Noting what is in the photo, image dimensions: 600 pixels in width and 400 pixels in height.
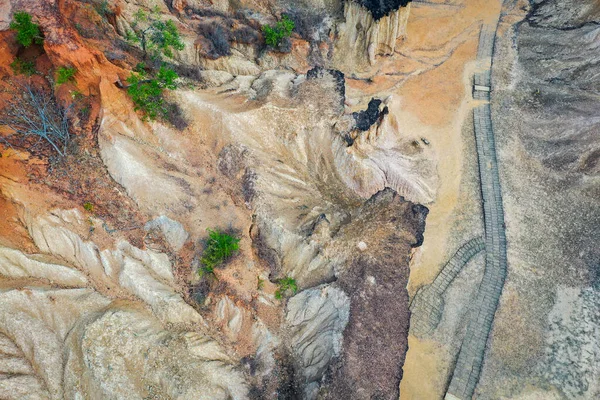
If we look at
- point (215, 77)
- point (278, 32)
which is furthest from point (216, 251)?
point (278, 32)

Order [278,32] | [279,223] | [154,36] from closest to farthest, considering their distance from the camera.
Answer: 1. [279,223]
2. [154,36]
3. [278,32]

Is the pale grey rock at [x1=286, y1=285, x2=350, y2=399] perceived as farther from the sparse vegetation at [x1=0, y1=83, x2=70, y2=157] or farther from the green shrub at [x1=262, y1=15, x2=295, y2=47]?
the green shrub at [x1=262, y1=15, x2=295, y2=47]

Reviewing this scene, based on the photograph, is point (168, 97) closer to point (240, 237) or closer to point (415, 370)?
point (240, 237)

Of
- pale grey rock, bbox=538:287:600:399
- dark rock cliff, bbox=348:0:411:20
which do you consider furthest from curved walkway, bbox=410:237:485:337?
dark rock cliff, bbox=348:0:411:20

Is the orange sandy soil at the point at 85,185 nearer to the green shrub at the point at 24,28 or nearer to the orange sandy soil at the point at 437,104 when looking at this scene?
the green shrub at the point at 24,28

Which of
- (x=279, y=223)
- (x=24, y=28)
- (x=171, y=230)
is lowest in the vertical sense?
(x=279, y=223)

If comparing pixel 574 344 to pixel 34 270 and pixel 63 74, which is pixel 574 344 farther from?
pixel 63 74
